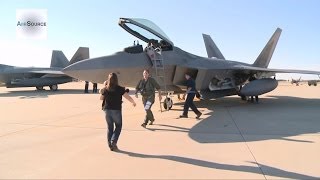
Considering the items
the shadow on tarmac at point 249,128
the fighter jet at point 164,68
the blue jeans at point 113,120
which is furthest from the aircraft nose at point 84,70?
the blue jeans at point 113,120

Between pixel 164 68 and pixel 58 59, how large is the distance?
25068 millimetres

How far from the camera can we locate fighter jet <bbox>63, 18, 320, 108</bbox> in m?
8.93

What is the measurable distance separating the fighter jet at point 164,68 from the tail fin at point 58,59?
23700mm

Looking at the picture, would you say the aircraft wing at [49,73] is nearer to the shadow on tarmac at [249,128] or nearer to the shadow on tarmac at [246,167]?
the shadow on tarmac at [249,128]

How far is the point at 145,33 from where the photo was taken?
10328mm

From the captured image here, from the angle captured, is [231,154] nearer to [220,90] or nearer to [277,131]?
[277,131]

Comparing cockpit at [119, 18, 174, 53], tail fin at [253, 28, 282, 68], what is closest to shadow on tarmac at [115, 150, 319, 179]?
cockpit at [119, 18, 174, 53]

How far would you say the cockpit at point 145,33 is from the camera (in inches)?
392

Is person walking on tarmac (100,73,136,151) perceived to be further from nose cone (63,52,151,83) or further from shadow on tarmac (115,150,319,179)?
nose cone (63,52,151,83)

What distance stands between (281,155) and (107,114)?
3113 mm

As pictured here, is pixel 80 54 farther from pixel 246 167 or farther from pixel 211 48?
pixel 246 167

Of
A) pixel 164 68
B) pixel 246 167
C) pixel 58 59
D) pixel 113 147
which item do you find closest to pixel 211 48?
pixel 164 68

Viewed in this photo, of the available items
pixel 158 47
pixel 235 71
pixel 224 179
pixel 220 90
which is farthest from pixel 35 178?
pixel 235 71

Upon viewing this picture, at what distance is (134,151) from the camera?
5375mm
